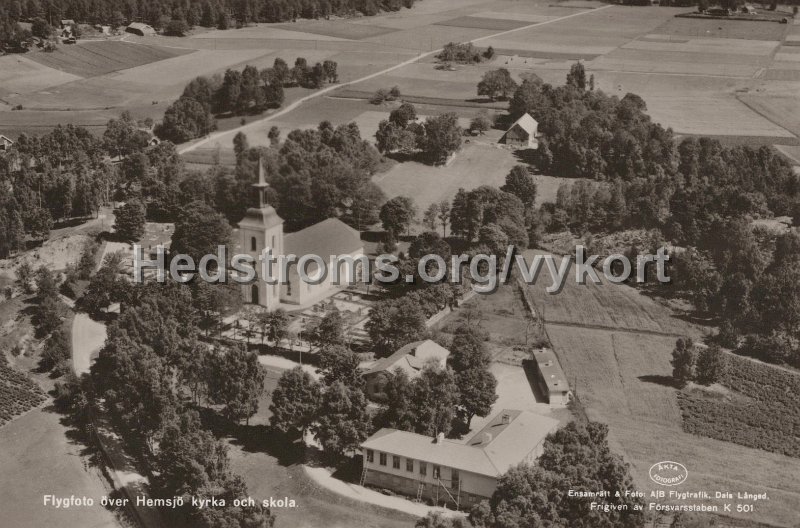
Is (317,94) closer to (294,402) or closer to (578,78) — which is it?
(578,78)

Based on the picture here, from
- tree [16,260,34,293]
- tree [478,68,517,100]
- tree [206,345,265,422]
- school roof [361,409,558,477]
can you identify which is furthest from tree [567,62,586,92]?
tree [206,345,265,422]

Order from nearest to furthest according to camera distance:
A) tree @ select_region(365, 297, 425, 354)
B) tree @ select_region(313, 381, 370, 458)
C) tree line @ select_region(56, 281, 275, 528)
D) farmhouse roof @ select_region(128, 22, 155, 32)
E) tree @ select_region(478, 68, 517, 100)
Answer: tree line @ select_region(56, 281, 275, 528) → tree @ select_region(313, 381, 370, 458) → tree @ select_region(365, 297, 425, 354) → tree @ select_region(478, 68, 517, 100) → farmhouse roof @ select_region(128, 22, 155, 32)

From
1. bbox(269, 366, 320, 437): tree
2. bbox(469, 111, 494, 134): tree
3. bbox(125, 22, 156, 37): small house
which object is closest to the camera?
bbox(269, 366, 320, 437): tree

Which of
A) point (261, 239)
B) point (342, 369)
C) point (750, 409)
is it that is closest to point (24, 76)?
point (261, 239)

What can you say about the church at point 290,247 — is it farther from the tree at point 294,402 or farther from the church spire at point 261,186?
the tree at point 294,402

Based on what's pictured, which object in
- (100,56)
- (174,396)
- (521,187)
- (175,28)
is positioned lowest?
(174,396)

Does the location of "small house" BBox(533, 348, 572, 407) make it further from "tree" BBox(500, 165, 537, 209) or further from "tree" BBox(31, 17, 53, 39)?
"tree" BBox(31, 17, 53, 39)

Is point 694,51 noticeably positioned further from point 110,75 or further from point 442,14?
point 110,75

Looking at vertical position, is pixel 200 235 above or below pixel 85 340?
above
